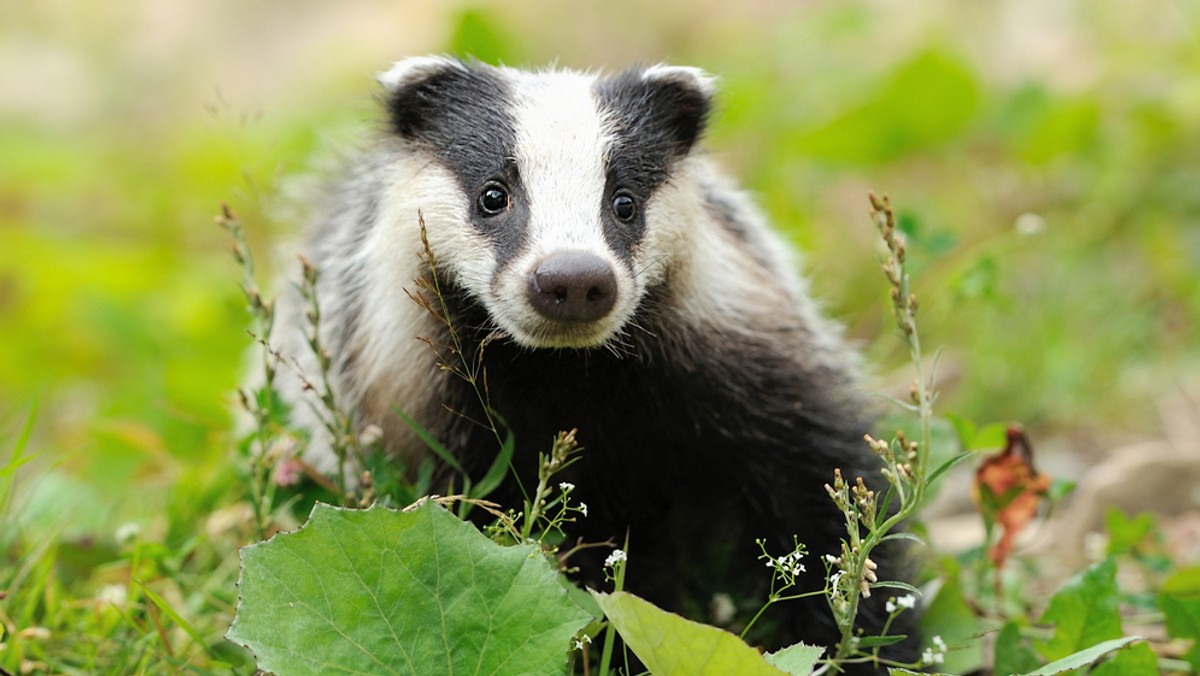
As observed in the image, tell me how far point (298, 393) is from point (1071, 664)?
8.25ft

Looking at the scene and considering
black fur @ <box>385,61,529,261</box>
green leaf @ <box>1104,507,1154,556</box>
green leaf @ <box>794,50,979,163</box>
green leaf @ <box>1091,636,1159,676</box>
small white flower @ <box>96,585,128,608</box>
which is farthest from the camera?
green leaf @ <box>794,50,979,163</box>

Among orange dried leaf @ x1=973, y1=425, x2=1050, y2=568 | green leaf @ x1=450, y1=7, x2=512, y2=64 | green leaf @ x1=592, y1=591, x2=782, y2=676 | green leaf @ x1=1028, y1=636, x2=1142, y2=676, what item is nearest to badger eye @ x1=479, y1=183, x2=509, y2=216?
green leaf @ x1=592, y1=591, x2=782, y2=676

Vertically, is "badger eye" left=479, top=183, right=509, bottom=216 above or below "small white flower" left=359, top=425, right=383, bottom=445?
above

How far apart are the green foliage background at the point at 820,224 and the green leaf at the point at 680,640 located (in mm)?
1243

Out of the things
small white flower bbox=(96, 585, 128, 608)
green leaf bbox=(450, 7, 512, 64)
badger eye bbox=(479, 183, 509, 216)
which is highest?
green leaf bbox=(450, 7, 512, 64)

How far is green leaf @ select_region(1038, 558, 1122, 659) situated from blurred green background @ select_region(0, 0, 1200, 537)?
1.22 m

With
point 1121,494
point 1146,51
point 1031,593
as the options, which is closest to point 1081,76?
point 1146,51

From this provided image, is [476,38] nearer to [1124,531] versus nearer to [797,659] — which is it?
[1124,531]

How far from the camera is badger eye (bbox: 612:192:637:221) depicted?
10.3 ft

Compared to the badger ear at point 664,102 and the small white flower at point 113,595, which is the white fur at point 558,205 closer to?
the badger ear at point 664,102

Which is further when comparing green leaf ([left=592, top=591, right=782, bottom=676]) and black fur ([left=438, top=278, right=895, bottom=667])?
black fur ([left=438, top=278, right=895, bottom=667])

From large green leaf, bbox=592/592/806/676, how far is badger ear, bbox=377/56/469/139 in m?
1.67

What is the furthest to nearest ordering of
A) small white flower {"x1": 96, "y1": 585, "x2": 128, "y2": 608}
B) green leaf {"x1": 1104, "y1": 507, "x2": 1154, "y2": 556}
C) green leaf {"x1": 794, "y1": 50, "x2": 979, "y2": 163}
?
green leaf {"x1": 794, "y1": 50, "x2": 979, "y2": 163} → green leaf {"x1": 1104, "y1": 507, "x2": 1154, "y2": 556} → small white flower {"x1": 96, "y1": 585, "x2": 128, "y2": 608}

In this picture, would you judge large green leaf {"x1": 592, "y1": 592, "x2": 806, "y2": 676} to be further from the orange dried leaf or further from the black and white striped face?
the orange dried leaf
